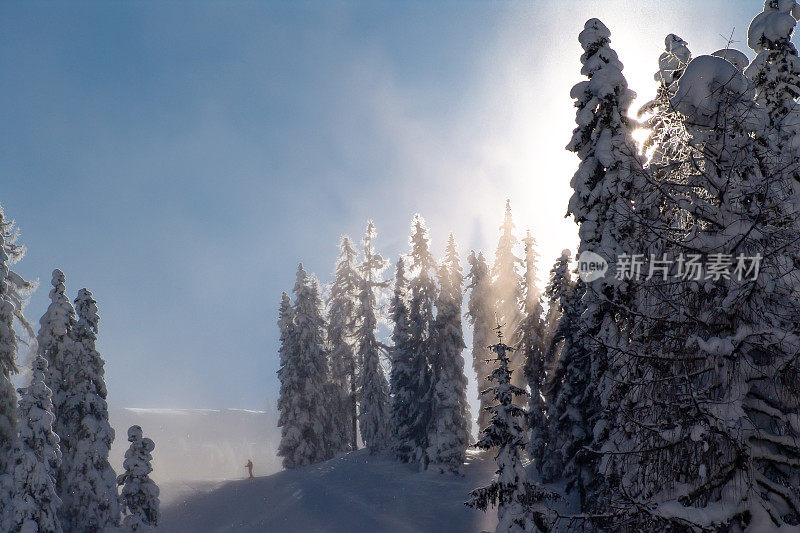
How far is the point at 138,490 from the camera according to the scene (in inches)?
1135

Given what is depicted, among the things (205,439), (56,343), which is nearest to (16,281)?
(56,343)

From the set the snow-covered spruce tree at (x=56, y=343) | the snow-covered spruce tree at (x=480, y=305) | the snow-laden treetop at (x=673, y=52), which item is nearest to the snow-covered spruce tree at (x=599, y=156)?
the snow-laden treetop at (x=673, y=52)

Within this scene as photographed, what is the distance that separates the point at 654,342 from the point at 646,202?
6.44 feet

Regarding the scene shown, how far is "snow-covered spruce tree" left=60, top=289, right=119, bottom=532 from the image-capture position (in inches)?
1091

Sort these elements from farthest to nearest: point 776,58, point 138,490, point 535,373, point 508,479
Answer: point 535,373
point 138,490
point 508,479
point 776,58

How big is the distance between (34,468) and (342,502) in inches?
659

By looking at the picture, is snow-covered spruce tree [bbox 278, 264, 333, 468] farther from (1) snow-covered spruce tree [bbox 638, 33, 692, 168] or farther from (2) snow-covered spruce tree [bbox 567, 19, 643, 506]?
(1) snow-covered spruce tree [bbox 638, 33, 692, 168]

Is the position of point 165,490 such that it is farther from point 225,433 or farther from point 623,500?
point 225,433

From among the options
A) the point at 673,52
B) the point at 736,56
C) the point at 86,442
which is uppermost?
the point at 673,52

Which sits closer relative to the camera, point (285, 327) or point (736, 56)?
point (736, 56)

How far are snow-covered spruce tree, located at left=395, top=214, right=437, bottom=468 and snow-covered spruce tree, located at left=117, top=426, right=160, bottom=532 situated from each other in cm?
1674

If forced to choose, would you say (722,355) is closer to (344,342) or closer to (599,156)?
(599,156)

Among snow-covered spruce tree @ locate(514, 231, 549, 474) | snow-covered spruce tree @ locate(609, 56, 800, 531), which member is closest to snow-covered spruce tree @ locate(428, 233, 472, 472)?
snow-covered spruce tree @ locate(514, 231, 549, 474)

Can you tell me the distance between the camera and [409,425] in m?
40.0
